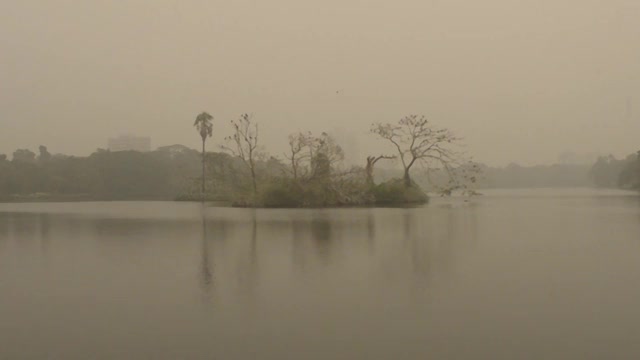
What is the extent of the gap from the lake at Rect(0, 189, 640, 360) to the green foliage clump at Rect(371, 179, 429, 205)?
27.4 m

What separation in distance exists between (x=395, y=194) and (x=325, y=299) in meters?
36.1

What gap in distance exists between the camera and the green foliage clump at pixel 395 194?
43281 mm

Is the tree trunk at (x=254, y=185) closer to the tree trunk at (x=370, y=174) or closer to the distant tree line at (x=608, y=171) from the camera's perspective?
the tree trunk at (x=370, y=174)

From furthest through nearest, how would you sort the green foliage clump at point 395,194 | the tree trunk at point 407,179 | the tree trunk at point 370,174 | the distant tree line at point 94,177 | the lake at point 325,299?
1. the distant tree line at point 94,177
2. the tree trunk at point 407,179
3. the green foliage clump at point 395,194
4. the tree trunk at point 370,174
5. the lake at point 325,299

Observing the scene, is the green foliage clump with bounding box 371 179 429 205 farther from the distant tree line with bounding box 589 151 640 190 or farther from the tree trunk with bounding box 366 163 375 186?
the distant tree line with bounding box 589 151 640 190

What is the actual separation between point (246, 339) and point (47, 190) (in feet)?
253

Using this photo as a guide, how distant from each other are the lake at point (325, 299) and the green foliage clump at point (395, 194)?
27.4 metres

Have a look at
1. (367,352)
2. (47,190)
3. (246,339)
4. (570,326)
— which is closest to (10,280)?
(246,339)

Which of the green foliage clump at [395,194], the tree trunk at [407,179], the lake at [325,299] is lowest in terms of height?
the lake at [325,299]

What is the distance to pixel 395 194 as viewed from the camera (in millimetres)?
43750

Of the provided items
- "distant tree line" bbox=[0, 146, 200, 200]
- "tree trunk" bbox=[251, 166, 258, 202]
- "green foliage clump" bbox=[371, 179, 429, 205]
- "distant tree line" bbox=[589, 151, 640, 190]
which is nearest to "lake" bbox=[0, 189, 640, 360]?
"tree trunk" bbox=[251, 166, 258, 202]

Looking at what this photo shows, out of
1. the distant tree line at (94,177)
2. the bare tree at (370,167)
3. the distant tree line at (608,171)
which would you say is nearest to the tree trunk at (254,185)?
the bare tree at (370,167)

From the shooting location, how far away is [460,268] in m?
10.7

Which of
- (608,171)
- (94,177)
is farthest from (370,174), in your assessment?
(608,171)
